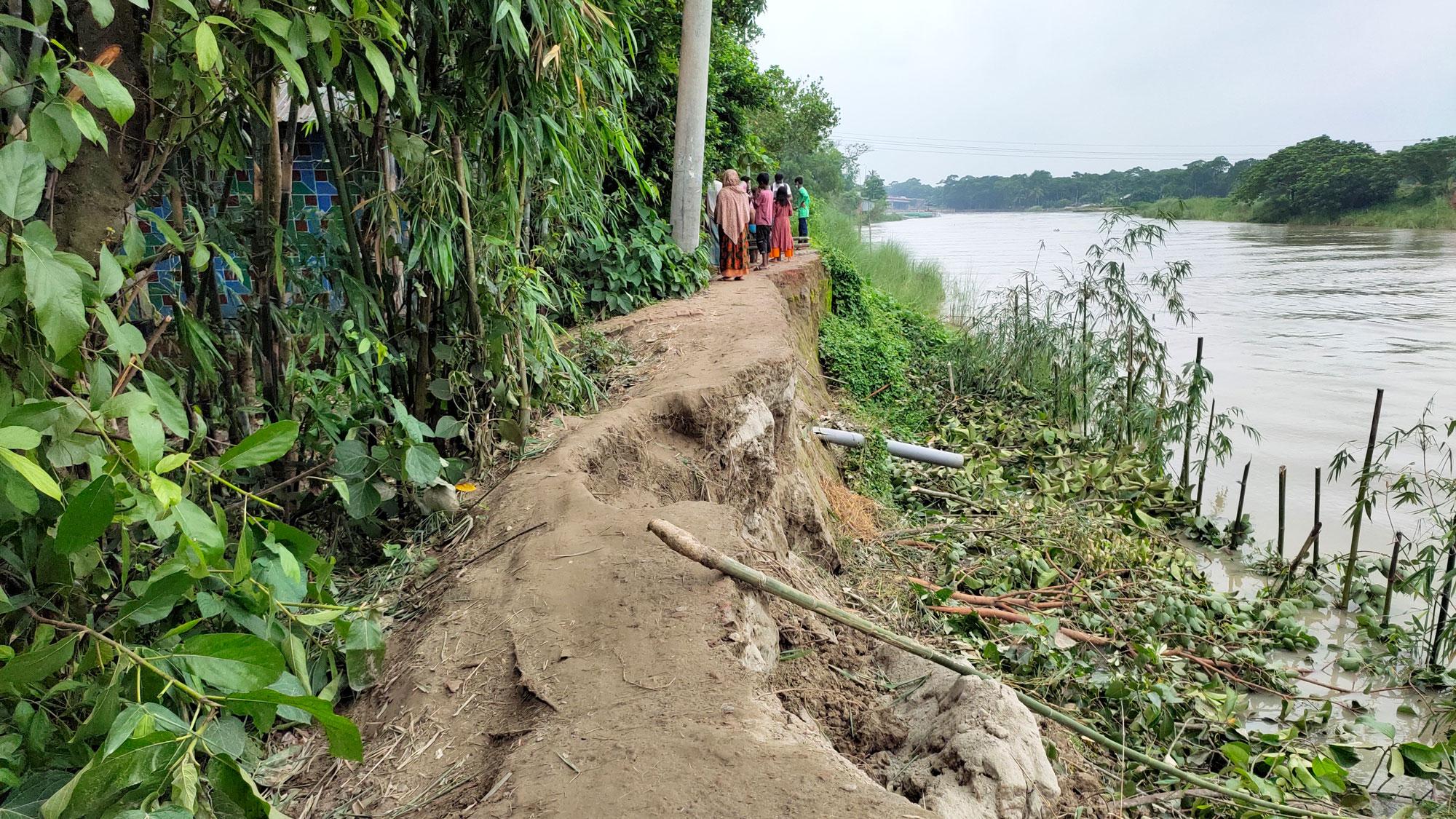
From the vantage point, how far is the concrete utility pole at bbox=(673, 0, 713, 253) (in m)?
8.19

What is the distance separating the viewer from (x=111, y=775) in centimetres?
118

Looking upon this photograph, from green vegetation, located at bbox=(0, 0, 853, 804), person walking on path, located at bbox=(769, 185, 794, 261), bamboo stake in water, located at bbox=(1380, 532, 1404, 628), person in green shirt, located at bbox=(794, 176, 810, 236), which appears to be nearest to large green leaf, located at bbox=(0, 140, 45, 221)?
green vegetation, located at bbox=(0, 0, 853, 804)

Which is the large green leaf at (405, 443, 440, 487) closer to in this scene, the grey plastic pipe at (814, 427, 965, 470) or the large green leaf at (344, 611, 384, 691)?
the large green leaf at (344, 611, 384, 691)

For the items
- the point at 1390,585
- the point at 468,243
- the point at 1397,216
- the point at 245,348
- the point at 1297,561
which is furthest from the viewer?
the point at 1397,216

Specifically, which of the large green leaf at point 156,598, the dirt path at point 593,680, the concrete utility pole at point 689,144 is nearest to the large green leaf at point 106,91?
the large green leaf at point 156,598

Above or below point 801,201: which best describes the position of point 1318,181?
above

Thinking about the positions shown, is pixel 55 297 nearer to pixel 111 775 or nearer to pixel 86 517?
pixel 86 517

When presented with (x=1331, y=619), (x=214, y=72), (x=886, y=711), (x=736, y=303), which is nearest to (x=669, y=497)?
Answer: (x=886, y=711)

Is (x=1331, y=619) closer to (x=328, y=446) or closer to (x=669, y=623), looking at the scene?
(x=669, y=623)

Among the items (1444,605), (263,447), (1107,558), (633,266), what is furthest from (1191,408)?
(263,447)

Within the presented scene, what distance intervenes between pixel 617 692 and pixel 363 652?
69 cm

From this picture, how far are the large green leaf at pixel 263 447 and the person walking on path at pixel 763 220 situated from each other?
29.6 feet

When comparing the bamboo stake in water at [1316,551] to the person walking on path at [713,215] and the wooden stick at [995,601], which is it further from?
the person walking on path at [713,215]

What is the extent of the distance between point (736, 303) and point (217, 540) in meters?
5.90
